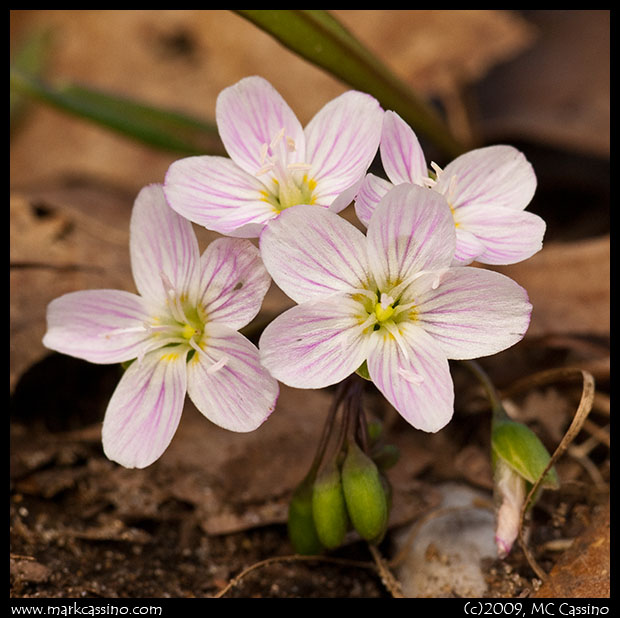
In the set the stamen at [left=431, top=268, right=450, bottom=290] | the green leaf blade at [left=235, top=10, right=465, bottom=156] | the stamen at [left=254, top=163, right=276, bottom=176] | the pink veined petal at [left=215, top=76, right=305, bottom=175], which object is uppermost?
the green leaf blade at [left=235, top=10, right=465, bottom=156]

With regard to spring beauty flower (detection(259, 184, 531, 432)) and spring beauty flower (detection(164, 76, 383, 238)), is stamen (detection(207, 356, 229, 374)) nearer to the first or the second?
spring beauty flower (detection(259, 184, 531, 432))

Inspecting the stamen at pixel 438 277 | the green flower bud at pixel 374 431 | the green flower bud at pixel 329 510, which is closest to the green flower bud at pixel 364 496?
the green flower bud at pixel 329 510

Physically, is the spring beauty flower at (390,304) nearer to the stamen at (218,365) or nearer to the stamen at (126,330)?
the stamen at (218,365)

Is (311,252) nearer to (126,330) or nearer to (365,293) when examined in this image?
(365,293)

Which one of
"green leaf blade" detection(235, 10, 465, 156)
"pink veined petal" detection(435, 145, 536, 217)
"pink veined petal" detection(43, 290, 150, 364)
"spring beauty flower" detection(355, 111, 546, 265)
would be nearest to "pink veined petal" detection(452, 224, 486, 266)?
"spring beauty flower" detection(355, 111, 546, 265)

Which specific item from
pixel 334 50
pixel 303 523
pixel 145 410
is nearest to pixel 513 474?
pixel 303 523

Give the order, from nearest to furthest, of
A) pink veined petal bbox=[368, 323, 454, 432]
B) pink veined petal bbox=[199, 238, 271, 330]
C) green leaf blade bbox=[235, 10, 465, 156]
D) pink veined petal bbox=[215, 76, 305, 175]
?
pink veined petal bbox=[368, 323, 454, 432], pink veined petal bbox=[199, 238, 271, 330], pink veined petal bbox=[215, 76, 305, 175], green leaf blade bbox=[235, 10, 465, 156]

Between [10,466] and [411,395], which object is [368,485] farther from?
[10,466]

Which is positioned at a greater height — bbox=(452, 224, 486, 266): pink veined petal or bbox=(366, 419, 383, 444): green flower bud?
bbox=(452, 224, 486, 266): pink veined petal
